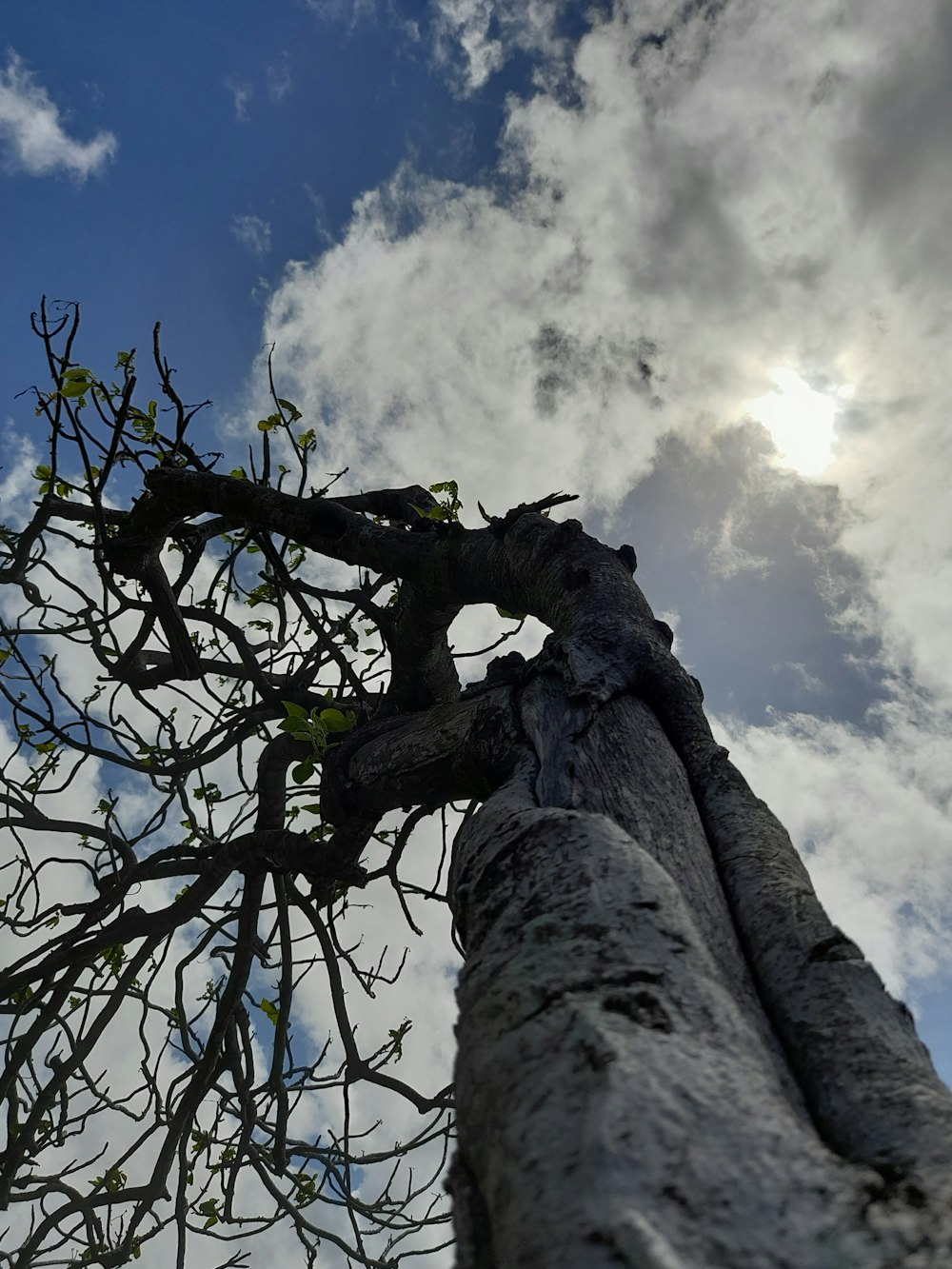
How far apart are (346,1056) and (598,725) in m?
2.42

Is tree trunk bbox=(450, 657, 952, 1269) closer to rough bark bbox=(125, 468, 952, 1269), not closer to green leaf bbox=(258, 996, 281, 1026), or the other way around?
rough bark bbox=(125, 468, 952, 1269)

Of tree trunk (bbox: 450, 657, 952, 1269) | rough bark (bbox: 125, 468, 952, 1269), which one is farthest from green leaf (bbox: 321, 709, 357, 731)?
tree trunk (bbox: 450, 657, 952, 1269)

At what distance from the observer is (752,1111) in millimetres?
617

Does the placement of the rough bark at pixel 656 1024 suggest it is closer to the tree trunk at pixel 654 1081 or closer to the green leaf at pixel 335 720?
the tree trunk at pixel 654 1081

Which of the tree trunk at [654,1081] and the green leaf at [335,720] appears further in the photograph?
the green leaf at [335,720]

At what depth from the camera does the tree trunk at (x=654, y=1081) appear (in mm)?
517


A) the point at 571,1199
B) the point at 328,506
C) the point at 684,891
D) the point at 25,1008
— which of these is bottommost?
the point at 571,1199

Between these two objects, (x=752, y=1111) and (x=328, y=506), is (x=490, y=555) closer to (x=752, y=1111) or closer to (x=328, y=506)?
(x=328, y=506)

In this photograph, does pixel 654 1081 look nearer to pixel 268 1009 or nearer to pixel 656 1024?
pixel 656 1024

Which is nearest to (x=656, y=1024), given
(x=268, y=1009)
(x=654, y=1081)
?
(x=654, y=1081)

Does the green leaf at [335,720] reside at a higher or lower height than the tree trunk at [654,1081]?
higher

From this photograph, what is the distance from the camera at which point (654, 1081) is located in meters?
0.63

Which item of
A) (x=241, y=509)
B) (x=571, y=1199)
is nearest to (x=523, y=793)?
(x=571, y=1199)

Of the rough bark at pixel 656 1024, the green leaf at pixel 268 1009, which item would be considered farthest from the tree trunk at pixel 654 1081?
the green leaf at pixel 268 1009
